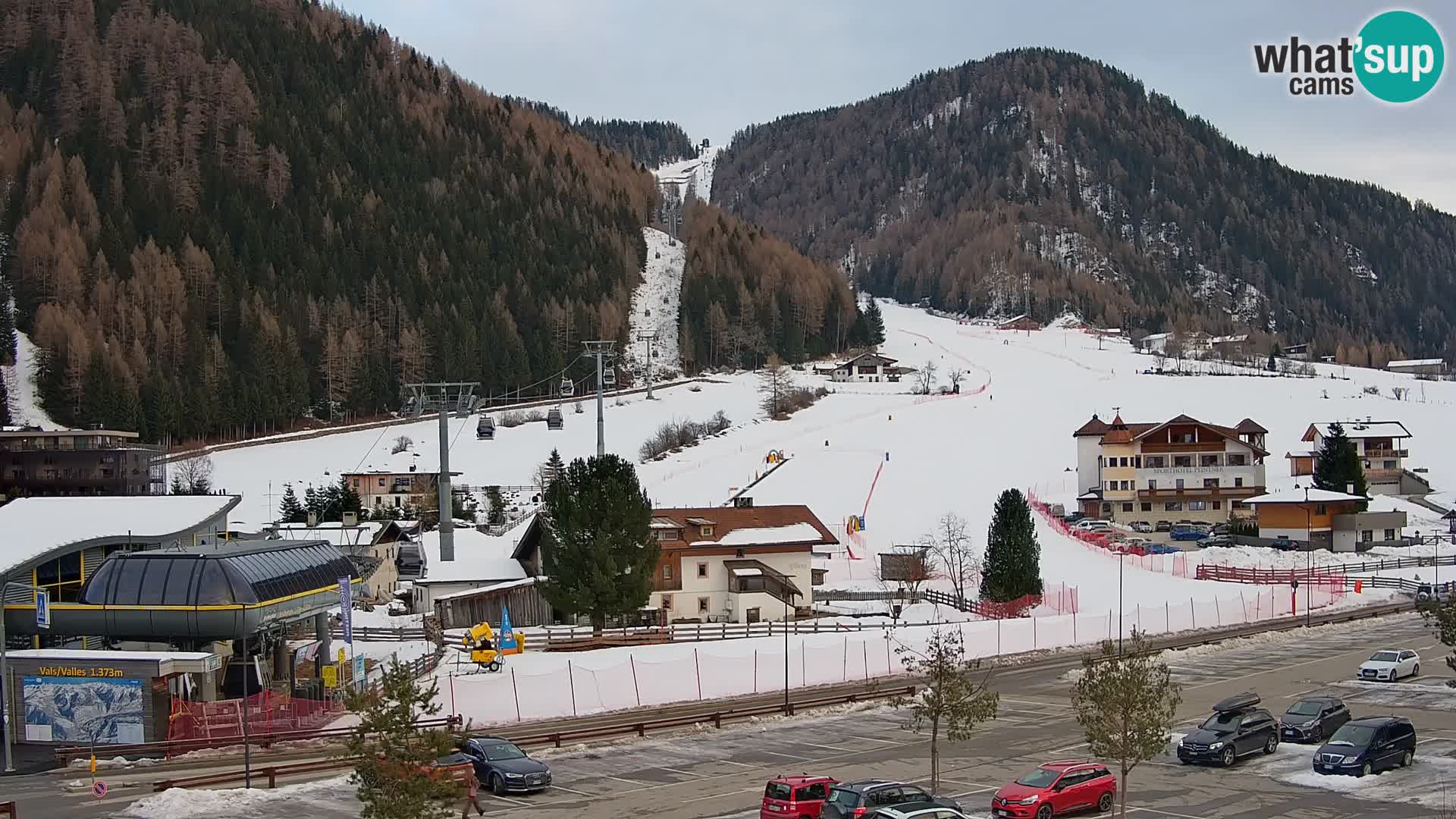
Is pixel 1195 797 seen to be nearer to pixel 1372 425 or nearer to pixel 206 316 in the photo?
pixel 1372 425

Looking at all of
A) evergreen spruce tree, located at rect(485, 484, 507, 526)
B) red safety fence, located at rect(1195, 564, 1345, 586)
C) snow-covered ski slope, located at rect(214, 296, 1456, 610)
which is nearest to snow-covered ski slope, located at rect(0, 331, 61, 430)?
snow-covered ski slope, located at rect(214, 296, 1456, 610)

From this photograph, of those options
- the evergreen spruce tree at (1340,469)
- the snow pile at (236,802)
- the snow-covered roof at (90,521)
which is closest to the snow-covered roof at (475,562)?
the snow-covered roof at (90,521)

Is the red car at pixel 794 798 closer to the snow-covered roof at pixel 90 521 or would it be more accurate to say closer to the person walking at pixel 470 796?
the person walking at pixel 470 796

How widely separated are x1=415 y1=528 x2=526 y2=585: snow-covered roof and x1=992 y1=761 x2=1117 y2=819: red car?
1176 inches

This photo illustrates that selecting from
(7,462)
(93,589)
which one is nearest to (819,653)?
(93,589)

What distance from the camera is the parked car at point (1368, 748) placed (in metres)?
29.3

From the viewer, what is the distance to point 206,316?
144625 mm

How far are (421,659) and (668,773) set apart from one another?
1186 cm

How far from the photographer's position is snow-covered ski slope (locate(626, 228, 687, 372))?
166500 millimetres

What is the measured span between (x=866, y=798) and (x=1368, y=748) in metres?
11.5

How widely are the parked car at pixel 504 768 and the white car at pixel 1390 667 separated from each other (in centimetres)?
2472

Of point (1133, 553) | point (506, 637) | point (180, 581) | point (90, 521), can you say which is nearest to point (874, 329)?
point (1133, 553)

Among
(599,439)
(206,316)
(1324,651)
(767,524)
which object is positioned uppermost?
(206,316)

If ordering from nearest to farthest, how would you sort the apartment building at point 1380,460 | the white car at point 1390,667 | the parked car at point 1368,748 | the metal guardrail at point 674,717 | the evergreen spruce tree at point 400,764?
the evergreen spruce tree at point 400,764 < the parked car at point 1368,748 < the metal guardrail at point 674,717 < the white car at point 1390,667 < the apartment building at point 1380,460
